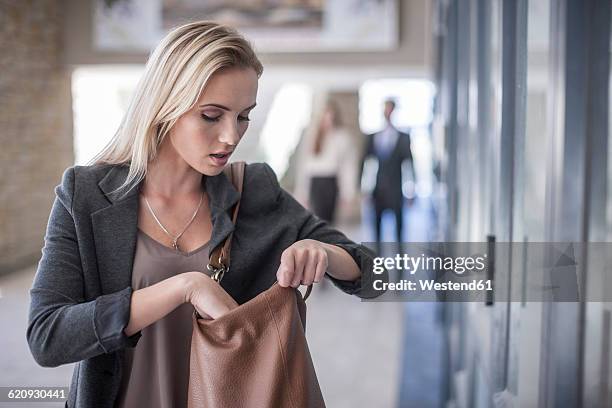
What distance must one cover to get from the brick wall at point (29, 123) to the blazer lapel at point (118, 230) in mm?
214

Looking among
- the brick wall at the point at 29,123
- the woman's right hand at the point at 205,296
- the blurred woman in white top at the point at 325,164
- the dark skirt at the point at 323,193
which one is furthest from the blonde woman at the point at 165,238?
the dark skirt at the point at 323,193

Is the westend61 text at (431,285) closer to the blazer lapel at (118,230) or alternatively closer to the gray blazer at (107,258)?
the gray blazer at (107,258)

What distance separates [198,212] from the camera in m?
1.10

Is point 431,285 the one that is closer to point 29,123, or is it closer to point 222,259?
point 222,259

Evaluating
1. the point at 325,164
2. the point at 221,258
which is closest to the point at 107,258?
the point at 221,258

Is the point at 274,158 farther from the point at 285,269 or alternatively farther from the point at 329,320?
the point at 285,269

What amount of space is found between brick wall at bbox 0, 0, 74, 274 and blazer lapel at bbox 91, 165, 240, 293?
0.21 meters

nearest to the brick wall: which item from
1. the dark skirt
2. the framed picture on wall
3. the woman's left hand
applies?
the woman's left hand

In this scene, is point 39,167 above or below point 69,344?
above

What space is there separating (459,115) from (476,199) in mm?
1144

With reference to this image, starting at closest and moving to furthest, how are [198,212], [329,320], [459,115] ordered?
[198,212]
[459,115]
[329,320]

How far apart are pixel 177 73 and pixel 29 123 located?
502 mm

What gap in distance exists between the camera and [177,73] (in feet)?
3.12

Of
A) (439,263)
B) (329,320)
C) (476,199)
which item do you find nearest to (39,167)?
(439,263)
